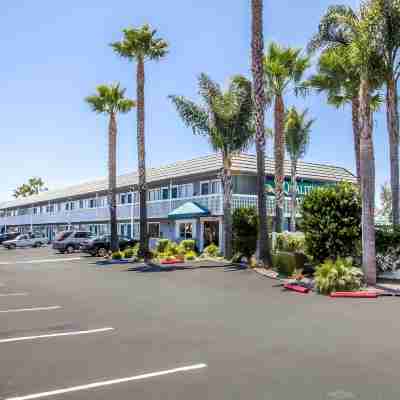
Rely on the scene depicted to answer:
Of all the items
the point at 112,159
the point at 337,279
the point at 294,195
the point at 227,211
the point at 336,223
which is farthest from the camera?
the point at 294,195

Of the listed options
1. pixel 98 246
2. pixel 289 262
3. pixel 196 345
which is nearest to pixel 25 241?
pixel 98 246

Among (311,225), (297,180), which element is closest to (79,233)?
(297,180)

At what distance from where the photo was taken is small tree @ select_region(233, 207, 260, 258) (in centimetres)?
2275

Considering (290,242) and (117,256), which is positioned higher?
(290,242)

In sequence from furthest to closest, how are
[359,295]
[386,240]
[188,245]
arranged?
[188,245], [386,240], [359,295]

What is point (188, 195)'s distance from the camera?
37.5 metres

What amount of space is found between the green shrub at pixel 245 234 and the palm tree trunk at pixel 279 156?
3312mm

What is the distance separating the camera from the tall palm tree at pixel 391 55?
17.7m

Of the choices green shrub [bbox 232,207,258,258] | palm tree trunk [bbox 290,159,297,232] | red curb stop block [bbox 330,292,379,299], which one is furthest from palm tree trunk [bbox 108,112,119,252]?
red curb stop block [bbox 330,292,379,299]

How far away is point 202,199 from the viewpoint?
107 feet

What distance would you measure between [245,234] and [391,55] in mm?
11111

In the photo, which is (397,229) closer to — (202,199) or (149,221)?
(202,199)

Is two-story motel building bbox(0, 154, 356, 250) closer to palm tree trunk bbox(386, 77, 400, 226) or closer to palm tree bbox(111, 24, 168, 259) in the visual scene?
palm tree bbox(111, 24, 168, 259)

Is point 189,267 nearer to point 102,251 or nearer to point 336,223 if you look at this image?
point 336,223
